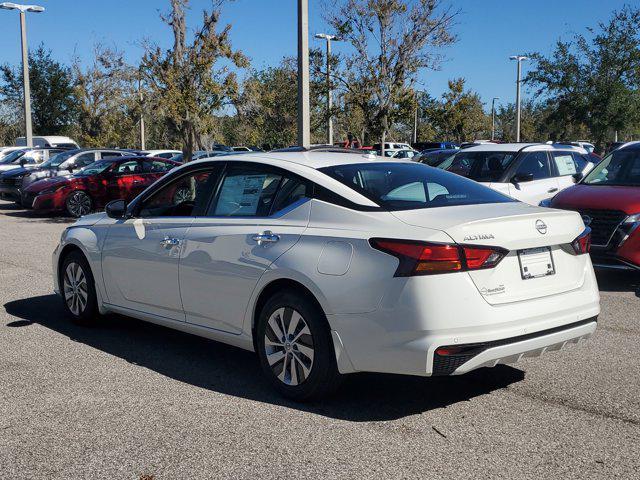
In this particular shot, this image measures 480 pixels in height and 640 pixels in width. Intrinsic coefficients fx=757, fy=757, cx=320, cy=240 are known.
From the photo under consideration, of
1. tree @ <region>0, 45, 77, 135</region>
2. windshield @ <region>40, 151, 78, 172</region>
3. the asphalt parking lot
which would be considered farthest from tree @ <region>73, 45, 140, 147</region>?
the asphalt parking lot

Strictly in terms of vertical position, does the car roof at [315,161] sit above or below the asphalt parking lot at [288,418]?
above

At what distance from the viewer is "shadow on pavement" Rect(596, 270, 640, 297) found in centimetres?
883

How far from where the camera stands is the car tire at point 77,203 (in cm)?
1862

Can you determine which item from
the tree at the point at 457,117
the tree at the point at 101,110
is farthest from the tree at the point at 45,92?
the tree at the point at 457,117

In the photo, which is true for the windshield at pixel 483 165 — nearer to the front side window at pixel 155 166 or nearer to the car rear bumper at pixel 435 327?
the car rear bumper at pixel 435 327

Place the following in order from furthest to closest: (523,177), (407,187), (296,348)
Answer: (523,177) → (407,187) → (296,348)

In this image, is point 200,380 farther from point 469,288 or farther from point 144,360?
point 469,288

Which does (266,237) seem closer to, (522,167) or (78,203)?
(522,167)

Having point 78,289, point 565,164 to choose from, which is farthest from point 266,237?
point 565,164

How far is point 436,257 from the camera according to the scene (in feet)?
13.7

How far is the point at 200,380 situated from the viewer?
17.5 feet

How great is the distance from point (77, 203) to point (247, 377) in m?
14.6

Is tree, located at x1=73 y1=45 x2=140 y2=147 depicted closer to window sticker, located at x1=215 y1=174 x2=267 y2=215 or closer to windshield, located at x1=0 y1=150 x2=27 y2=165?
windshield, located at x1=0 y1=150 x2=27 y2=165

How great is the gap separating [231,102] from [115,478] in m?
17.0
